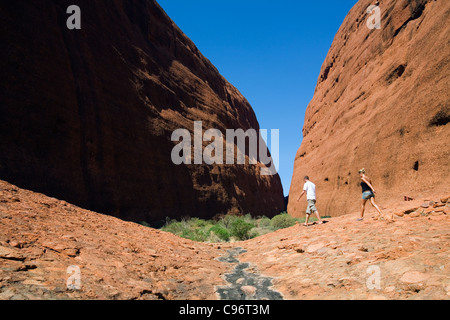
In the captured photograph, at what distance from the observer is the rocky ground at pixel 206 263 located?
3041 millimetres

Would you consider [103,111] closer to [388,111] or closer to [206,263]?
[206,263]

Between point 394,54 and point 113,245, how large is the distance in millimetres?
16611

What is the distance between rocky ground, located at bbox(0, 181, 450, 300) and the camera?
120 inches

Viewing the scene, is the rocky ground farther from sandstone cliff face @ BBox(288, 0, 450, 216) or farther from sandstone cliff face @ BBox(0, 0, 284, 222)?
sandstone cliff face @ BBox(0, 0, 284, 222)

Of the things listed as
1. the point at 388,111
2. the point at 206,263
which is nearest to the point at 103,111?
the point at 206,263

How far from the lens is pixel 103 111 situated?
1641 centimetres

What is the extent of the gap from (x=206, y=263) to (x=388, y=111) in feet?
39.6

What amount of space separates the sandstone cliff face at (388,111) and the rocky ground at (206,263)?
17.0 feet

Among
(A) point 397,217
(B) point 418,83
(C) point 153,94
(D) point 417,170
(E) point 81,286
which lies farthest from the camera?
(C) point 153,94

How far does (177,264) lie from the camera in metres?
5.43

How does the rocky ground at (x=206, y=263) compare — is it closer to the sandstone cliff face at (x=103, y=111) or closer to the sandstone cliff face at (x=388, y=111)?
the sandstone cliff face at (x=388, y=111)

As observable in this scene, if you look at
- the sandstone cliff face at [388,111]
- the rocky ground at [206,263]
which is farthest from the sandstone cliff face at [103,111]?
the sandstone cliff face at [388,111]
